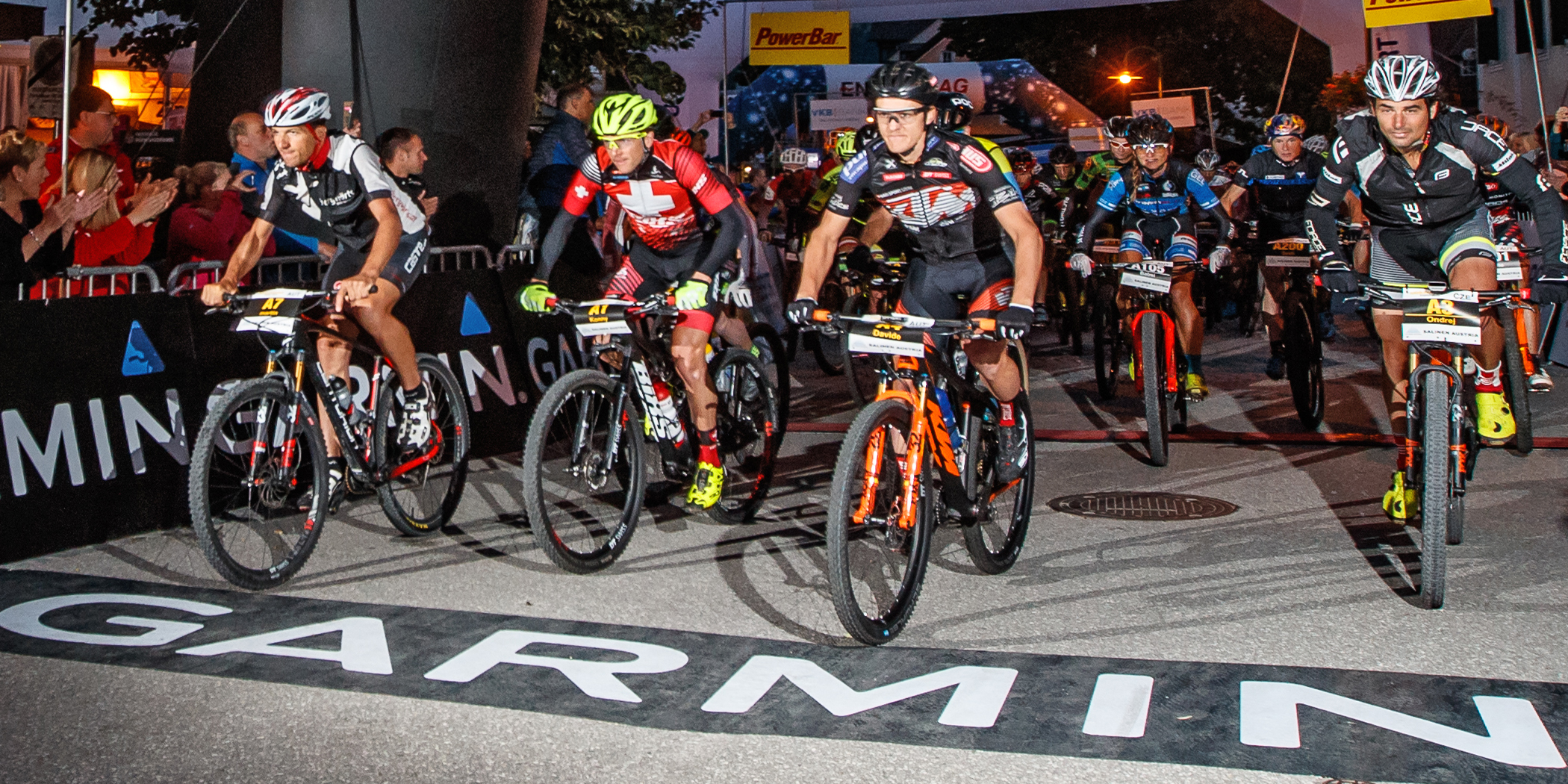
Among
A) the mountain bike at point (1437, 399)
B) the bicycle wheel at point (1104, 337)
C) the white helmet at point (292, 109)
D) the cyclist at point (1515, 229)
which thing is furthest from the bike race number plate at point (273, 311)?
the bicycle wheel at point (1104, 337)

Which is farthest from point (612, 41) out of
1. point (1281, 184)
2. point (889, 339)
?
point (889, 339)

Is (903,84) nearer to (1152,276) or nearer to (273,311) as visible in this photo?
(273,311)

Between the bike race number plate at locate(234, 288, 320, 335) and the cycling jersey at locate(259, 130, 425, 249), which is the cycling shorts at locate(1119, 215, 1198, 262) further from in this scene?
the bike race number plate at locate(234, 288, 320, 335)

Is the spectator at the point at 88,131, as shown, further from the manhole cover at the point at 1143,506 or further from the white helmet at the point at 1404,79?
the white helmet at the point at 1404,79

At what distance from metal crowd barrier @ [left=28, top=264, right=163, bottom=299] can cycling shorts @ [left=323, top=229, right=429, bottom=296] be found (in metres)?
0.97

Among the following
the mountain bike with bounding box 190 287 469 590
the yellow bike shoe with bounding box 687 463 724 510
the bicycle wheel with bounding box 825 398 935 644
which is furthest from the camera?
the yellow bike shoe with bounding box 687 463 724 510

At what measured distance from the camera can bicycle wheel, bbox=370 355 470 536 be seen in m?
7.08

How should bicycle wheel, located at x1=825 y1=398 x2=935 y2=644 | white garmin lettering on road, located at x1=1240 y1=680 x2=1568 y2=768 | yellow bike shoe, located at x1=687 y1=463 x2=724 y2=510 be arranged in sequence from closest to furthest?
1. white garmin lettering on road, located at x1=1240 y1=680 x2=1568 y2=768
2. bicycle wheel, located at x1=825 y1=398 x2=935 y2=644
3. yellow bike shoe, located at x1=687 y1=463 x2=724 y2=510

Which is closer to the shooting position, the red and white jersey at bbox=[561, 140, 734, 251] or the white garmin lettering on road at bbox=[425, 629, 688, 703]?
the white garmin lettering on road at bbox=[425, 629, 688, 703]

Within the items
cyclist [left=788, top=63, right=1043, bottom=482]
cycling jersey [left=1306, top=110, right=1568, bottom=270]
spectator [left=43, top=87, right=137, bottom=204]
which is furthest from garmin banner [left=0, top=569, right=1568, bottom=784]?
spectator [left=43, top=87, right=137, bottom=204]

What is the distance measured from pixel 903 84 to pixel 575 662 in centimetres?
252

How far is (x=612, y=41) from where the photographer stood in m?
20.1

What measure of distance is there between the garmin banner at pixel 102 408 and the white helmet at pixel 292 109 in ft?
4.11

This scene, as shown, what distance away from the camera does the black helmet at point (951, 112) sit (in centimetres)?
619
